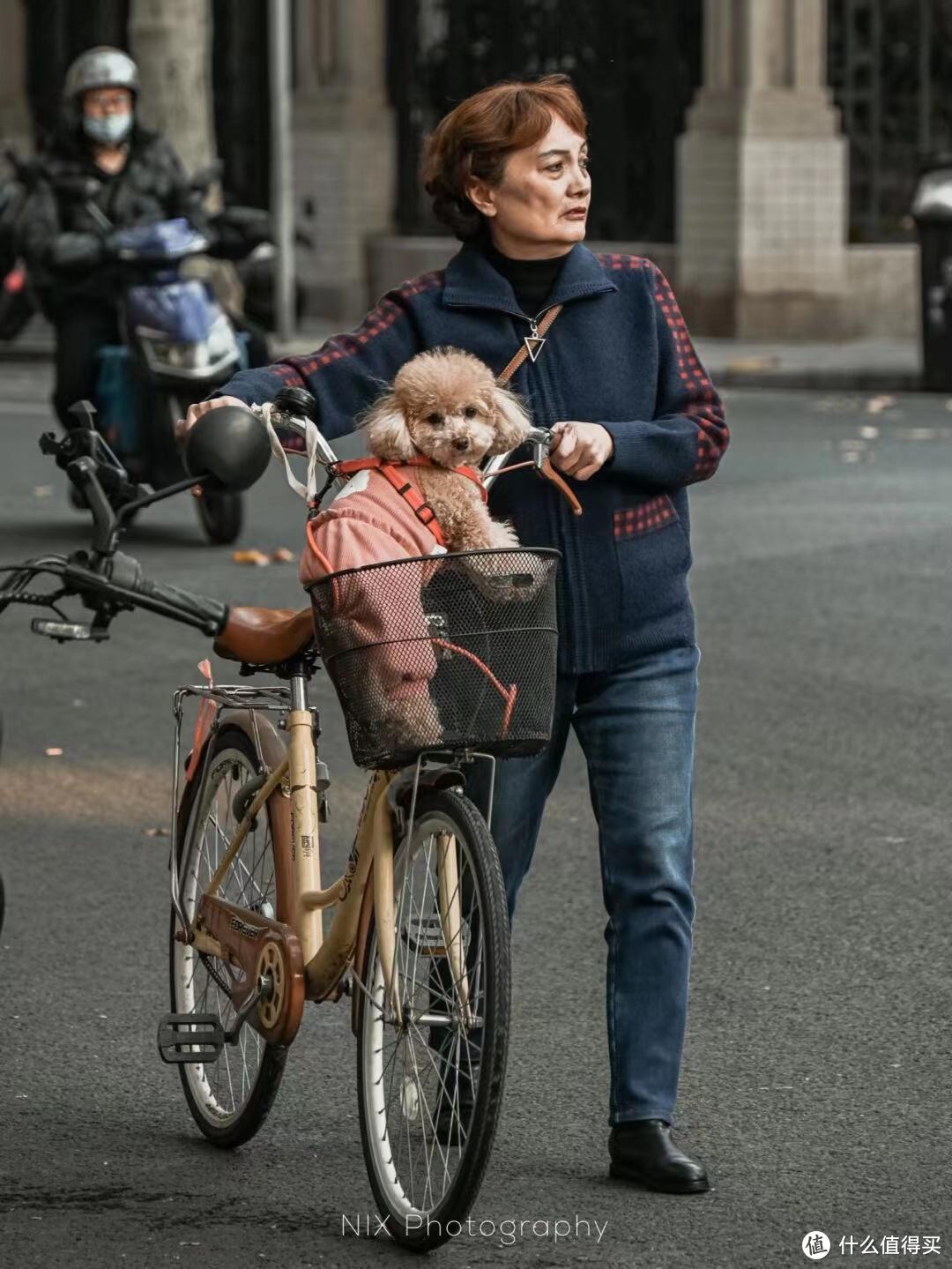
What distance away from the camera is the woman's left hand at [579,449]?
13.2 feet

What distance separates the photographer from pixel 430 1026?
4004 millimetres

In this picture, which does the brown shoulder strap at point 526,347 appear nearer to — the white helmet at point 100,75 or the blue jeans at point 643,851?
the blue jeans at point 643,851

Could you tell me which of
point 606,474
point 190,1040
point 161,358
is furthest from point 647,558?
point 161,358

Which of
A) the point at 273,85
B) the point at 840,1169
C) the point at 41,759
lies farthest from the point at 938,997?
the point at 273,85

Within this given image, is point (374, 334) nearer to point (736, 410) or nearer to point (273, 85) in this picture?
point (736, 410)

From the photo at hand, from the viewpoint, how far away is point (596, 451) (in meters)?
4.08

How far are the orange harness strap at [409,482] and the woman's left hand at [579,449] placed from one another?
137 mm

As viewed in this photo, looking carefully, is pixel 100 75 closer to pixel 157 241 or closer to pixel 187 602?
pixel 157 241

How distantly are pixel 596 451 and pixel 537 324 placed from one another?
0.33 metres

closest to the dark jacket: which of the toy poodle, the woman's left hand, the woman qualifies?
the woman

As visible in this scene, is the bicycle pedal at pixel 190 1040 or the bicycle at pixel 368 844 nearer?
the bicycle at pixel 368 844

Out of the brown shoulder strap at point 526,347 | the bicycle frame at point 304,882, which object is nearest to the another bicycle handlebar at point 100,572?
the bicycle frame at point 304,882

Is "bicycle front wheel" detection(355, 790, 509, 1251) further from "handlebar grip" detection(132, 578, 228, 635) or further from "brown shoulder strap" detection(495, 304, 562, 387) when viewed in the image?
"brown shoulder strap" detection(495, 304, 562, 387)

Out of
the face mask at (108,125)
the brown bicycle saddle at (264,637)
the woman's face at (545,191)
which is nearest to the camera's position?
the brown bicycle saddle at (264,637)
